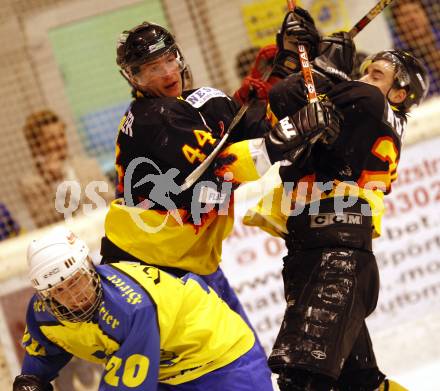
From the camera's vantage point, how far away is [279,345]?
2.36 metres

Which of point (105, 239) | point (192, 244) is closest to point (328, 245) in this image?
point (192, 244)

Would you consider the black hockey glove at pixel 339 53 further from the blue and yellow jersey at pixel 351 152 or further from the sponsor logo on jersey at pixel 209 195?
the sponsor logo on jersey at pixel 209 195

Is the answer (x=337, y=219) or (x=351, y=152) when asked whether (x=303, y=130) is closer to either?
(x=351, y=152)

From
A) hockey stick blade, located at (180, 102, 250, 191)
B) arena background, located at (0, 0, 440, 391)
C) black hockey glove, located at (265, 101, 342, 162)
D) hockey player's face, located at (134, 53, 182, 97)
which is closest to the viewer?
black hockey glove, located at (265, 101, 342, 162)

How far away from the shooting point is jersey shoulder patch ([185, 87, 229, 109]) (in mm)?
2521

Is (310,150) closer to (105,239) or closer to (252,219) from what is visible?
(252,219)

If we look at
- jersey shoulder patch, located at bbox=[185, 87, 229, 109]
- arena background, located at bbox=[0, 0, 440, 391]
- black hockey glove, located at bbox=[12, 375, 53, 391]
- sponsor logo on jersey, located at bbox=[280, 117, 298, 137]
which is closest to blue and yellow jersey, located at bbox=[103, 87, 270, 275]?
jersey shoulder patch, located at bbox=[185, 87, 229, 109]

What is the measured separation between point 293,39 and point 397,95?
1.11ft

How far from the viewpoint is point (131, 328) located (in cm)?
230

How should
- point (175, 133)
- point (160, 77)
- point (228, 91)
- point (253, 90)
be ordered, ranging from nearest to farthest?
point (175, 133), point (160, 77), point (253, 90), point (228, 91)

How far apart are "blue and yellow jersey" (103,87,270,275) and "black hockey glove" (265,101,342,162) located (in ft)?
0.24

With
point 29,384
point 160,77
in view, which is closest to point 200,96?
point 160,77

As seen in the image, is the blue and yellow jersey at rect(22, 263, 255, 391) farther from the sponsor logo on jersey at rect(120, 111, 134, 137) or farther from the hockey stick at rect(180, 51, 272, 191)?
the sponsor logo on jersey at rect(120, 111, 134, 137)

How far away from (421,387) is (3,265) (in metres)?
1.71
